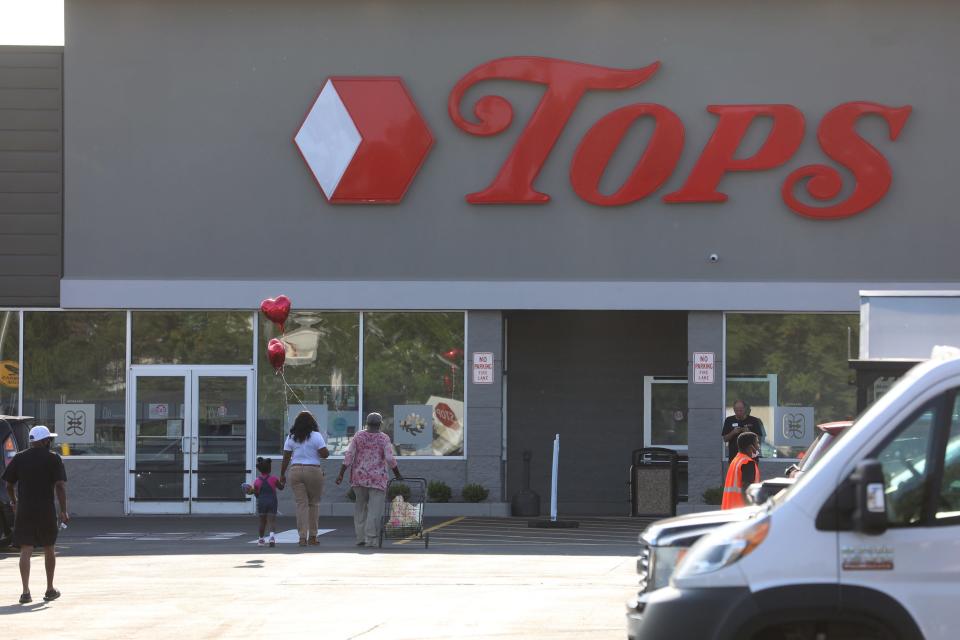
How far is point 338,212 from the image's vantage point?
24.4m

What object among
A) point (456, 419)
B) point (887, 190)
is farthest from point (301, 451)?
point (887, 190)

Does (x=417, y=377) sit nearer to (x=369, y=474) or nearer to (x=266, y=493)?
(x=266, y=493)

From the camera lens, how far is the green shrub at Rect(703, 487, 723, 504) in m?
23.3

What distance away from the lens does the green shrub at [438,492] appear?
2395cm

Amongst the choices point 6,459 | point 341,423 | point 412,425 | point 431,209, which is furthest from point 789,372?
point 6,459

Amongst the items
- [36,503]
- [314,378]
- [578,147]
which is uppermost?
[578,147]

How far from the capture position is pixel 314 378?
971 inches

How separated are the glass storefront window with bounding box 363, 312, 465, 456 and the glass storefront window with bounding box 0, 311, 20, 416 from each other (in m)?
5.99

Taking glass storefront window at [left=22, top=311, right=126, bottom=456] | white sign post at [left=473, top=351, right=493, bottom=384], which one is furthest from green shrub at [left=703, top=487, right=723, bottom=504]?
glass storefront window at [left=22, top=311, right=126, bottom=456]

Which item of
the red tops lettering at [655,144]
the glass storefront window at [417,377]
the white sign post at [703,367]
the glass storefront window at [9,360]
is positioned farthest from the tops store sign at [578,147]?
the glass storefront window at [9,360]

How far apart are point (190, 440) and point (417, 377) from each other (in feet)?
13.3

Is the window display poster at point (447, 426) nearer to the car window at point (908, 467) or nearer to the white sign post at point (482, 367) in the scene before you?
the white sign post at point (482, 367)

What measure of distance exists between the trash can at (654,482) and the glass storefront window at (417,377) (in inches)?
119

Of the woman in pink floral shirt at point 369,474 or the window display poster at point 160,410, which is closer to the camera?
the woman in pink floral shirt at point 369,474
